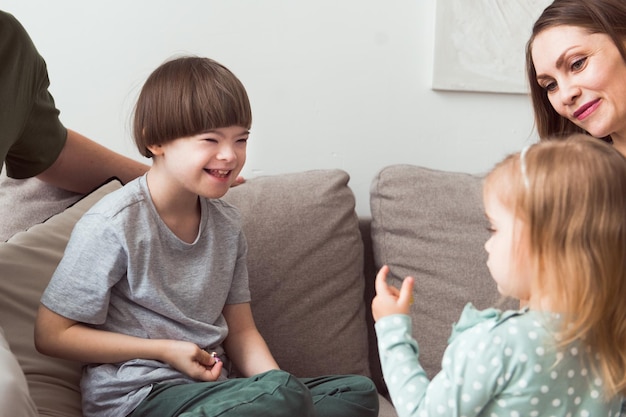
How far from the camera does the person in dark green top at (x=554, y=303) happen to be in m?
1.06

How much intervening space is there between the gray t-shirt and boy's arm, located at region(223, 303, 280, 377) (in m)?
0.07

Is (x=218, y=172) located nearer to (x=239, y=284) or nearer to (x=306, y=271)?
(x=239, y=284)

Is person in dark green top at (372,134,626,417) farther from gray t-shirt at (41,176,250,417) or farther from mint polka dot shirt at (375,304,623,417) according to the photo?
gray t-shirt at (41,176,250,417)

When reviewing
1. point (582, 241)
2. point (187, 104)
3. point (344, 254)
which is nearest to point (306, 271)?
point (344, 254)

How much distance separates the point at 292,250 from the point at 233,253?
1.04 feet

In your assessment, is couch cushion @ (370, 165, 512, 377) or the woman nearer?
the woman

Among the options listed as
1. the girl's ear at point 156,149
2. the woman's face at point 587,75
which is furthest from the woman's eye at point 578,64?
the girl's ear at point 156,149

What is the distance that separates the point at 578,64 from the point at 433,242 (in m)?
0.58

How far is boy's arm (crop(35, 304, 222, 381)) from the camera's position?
1.50m

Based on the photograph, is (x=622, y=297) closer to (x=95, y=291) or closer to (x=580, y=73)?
(x=580, y=73)

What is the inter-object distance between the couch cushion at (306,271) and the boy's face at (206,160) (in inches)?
16.2

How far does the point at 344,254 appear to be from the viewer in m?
2.05

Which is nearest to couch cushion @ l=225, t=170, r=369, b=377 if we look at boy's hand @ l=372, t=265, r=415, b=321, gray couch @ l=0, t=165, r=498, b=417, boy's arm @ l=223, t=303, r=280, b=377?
gray couch @ l=0, t=165, r=498, b=417

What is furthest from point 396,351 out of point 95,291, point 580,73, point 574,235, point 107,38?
point 107,38
